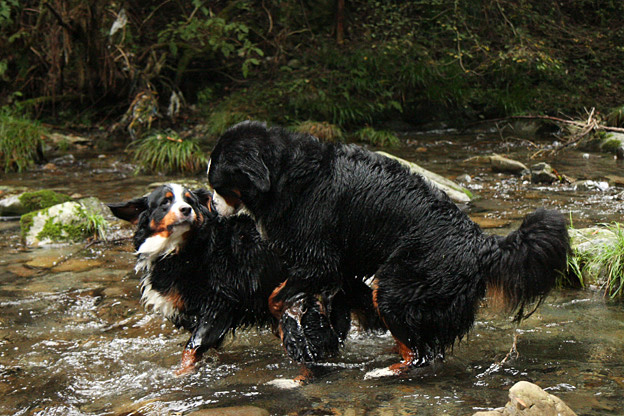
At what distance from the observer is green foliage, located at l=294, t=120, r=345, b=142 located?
1177cm

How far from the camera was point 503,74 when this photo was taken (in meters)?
14.0

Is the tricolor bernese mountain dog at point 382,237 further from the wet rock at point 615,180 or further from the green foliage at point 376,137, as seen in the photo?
the green foliage at point 376,137

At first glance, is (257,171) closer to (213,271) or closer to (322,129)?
(213,271)

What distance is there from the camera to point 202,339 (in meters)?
3.95

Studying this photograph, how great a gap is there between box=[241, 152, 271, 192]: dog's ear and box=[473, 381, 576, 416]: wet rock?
5.62 feet

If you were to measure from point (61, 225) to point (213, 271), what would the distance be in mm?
3765

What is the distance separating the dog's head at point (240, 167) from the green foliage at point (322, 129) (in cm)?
793

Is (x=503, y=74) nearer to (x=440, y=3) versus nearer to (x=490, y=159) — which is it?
(x=440, y=3)

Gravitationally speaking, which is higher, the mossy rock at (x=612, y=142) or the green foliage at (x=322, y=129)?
the green foliage at (x=322, y=129)

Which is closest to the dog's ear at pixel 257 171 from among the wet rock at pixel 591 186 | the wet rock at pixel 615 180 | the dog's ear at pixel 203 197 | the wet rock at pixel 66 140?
the dog's ear at pixel 203 197

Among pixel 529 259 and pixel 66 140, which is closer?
pixel 529 259

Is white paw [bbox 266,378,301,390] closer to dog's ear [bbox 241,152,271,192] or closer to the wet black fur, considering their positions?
the wet black fur

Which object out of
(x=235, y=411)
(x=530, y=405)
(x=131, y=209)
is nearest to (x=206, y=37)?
(x=131, y=209)

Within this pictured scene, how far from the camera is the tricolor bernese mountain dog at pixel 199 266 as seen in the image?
3.95m
